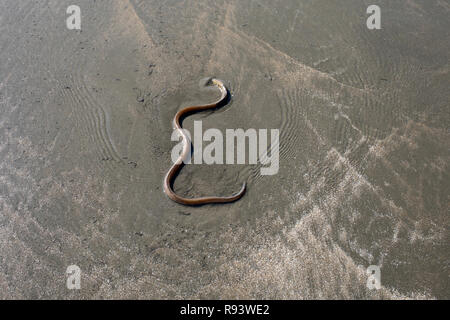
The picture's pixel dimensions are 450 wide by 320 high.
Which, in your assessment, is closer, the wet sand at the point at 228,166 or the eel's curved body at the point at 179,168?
the wet sand at the point at 228,166

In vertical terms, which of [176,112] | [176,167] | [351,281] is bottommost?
[351,281]

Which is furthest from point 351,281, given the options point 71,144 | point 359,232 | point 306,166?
point 71,144

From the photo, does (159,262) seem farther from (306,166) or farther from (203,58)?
(203,58)

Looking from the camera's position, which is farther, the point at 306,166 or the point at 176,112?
the point at 176,112

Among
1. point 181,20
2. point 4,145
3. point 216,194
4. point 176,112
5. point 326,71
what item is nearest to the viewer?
point 216,194

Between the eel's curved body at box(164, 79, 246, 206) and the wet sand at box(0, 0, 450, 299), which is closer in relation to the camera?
the wet sand at box(0, 0, 450, 299)
